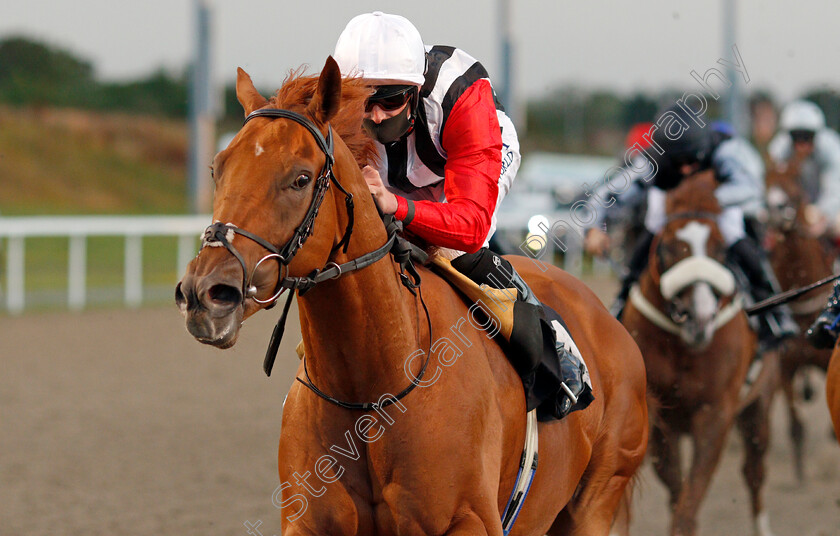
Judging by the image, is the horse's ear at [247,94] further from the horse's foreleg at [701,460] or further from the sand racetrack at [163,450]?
the horse's foreleg at [701,460]

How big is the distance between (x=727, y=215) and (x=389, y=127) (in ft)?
10.5

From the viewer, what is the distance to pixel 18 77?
1159 inches

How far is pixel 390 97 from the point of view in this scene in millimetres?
2680

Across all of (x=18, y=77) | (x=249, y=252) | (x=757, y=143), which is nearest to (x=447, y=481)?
(x=249, y=252)

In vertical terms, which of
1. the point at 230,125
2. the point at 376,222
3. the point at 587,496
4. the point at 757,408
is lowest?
the point at 230,125

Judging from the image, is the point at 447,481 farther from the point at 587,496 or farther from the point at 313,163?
the point at 587,496

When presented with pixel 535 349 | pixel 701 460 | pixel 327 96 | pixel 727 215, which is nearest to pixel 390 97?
pixel 327 96

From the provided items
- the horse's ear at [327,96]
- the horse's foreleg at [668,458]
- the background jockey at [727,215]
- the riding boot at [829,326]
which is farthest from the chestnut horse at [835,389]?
the horse's ear at [327,96]

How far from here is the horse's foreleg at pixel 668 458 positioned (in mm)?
4816

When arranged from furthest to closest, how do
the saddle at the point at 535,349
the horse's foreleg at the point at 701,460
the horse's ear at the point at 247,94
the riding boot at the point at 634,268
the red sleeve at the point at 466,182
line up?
the riding boot at the point at 634,268 < the horse's foreleg at the point at 701,460 < the saddle at the point at 535,349 < the red sleeve at the point at 466,182 < the horse's ear at the point at 247,94

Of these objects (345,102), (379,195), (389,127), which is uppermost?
(345,102)

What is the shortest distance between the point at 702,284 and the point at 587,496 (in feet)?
5.73

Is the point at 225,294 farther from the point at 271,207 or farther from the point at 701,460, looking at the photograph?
the point at 701,460

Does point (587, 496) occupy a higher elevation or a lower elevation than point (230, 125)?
higher
